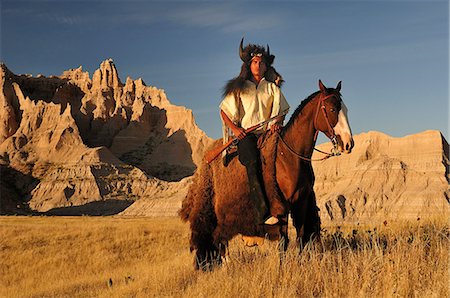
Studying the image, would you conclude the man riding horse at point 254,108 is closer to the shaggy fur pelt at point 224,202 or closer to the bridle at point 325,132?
the shaggy fur pelt at point 224,202

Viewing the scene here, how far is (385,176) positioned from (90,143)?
8964 centimetres

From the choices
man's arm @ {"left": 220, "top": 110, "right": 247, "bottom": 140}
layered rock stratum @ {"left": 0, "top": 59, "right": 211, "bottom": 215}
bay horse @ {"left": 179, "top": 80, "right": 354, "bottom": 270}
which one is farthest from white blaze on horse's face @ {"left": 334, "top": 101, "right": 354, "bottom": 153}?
layered rock stratum @ {"left": 0, "top": 59, "right": 211, "bottom": 215}

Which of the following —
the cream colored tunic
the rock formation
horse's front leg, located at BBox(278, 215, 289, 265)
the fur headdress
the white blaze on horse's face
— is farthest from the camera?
the rock formation

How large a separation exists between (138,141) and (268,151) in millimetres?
130014

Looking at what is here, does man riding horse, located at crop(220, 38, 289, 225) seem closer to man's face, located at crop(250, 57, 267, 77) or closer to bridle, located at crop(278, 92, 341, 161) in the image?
man's face, located at crop(250, 57, 267, 77)

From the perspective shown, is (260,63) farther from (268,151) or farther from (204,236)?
(204,236)

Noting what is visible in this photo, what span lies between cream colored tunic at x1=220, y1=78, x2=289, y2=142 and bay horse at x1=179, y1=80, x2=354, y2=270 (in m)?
0.45

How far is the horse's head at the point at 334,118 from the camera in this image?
708 centimetres

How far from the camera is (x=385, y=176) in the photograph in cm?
5944

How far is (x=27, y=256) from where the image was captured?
19.4m

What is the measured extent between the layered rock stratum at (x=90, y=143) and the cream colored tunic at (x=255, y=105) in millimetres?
76325

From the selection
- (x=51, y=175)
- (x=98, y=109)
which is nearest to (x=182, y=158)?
(x=98, y=109)

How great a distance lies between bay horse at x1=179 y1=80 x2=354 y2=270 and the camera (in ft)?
24.0

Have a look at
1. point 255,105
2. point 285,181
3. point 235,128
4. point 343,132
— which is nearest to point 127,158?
point 255,105
